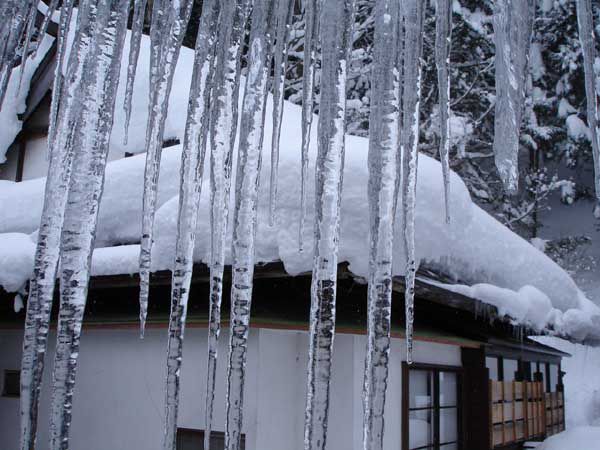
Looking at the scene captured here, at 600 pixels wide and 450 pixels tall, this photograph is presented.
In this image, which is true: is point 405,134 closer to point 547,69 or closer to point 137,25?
point 137,25

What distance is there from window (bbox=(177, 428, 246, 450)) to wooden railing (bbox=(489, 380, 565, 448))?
3357 millimetres

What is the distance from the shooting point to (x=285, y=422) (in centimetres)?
431

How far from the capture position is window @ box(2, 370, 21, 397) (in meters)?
5.89

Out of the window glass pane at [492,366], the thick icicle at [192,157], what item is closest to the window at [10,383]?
the thick icicle at [192,157]

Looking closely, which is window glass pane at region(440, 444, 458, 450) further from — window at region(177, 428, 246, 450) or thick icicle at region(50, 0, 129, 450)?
thick icicle at region(50, 0, 129, 450)

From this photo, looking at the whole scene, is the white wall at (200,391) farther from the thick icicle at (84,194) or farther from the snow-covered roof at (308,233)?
the thick icicle at (84,194)

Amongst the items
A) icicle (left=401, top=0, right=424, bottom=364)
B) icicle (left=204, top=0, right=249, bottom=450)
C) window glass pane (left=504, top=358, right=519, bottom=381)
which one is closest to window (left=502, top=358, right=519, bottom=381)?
window glass pane (left=504, top=358, right=519, bottom=381)

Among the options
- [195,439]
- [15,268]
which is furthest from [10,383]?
[195,439]

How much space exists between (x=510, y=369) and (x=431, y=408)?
2.81 metres

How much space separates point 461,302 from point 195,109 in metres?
2.79

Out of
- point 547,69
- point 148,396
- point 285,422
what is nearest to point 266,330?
point 285,422

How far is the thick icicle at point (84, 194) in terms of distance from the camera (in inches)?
67.2

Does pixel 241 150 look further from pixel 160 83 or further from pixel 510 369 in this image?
pixel 510 369

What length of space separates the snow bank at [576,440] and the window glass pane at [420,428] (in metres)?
2.57
